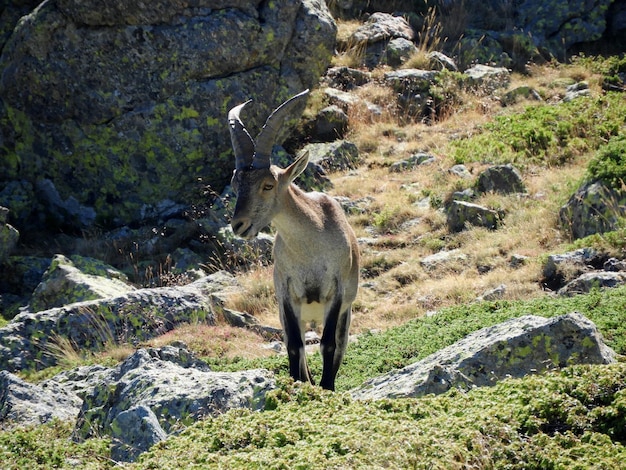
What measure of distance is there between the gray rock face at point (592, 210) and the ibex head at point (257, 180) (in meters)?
6.60

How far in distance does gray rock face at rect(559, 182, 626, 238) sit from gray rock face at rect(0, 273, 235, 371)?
624cm

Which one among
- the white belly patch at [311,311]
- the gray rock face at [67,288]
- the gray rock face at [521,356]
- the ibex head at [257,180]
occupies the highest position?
the ibex head at [257,180]

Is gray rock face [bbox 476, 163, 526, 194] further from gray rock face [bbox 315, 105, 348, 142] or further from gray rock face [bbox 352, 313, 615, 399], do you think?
gray rock face [bbox 352, 313, 615, 399]

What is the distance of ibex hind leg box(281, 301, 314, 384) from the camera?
10586mm

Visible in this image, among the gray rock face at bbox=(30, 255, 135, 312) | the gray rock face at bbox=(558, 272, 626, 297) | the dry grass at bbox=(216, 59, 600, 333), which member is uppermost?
the gray rock face at bbox=(558, 272, 626, 297)

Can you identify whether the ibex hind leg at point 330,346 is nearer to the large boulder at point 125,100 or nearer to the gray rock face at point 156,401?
the gray rock face at point 156,401

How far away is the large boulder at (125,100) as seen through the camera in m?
20.0

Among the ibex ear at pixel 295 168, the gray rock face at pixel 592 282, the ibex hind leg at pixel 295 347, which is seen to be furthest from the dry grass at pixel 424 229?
the ibex ear at pixel 295 168

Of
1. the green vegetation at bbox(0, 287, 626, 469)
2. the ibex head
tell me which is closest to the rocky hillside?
the green vegetation at bbox(0, 287, 626, 469)

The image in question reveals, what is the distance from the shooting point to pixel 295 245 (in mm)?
10773

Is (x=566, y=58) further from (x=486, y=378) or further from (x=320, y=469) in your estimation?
(x=320, y=469)

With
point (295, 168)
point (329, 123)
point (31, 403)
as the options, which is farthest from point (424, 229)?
point (31, 403)

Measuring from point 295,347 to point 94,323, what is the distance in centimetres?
459

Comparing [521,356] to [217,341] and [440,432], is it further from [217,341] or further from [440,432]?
[217,341]
